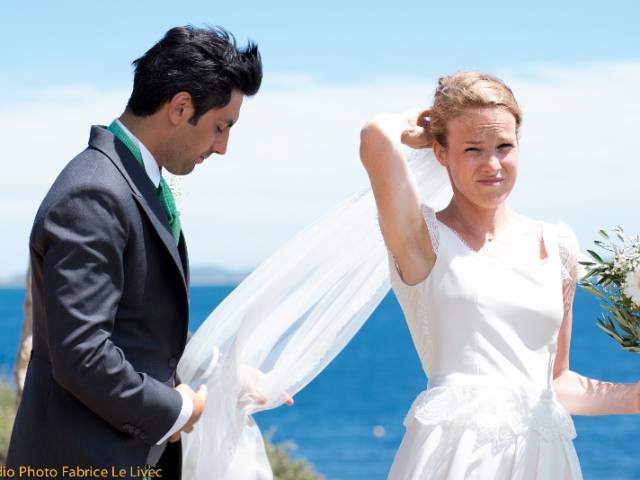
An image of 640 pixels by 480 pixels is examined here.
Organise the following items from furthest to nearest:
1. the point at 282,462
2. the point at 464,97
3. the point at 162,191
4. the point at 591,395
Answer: the point at 282,462 < the point at 591,395 < the point at 464,97 < the point at 162,191

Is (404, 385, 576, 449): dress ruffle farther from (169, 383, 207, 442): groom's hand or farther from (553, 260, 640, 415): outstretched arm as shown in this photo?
(169, 383, 207, 442): groom's hand

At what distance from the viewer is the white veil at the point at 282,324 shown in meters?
3.92

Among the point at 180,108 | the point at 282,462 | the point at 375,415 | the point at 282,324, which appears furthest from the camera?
the point at 375,415

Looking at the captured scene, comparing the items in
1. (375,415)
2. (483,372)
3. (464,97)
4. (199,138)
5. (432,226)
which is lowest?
(375,415)

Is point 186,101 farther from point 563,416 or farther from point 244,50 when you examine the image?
point 563,416

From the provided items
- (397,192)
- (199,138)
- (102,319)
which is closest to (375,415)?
(397,192)

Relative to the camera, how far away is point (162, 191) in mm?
3373

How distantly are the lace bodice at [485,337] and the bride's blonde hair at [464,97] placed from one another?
0.31 m

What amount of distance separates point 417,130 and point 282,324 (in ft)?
2.87

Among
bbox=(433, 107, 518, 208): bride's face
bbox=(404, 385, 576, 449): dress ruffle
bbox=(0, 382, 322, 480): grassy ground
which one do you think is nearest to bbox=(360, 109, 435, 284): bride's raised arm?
bbox=(433, 107, 518, 208): bride's face

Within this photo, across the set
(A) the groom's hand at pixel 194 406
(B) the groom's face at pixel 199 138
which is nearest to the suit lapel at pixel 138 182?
(B) the groom's face at pixel 199 138

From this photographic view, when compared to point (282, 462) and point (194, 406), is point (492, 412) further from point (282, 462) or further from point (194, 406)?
point (282, 462)

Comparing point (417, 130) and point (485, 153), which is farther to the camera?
point (417, 130)

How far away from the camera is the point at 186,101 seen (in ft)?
10.6
